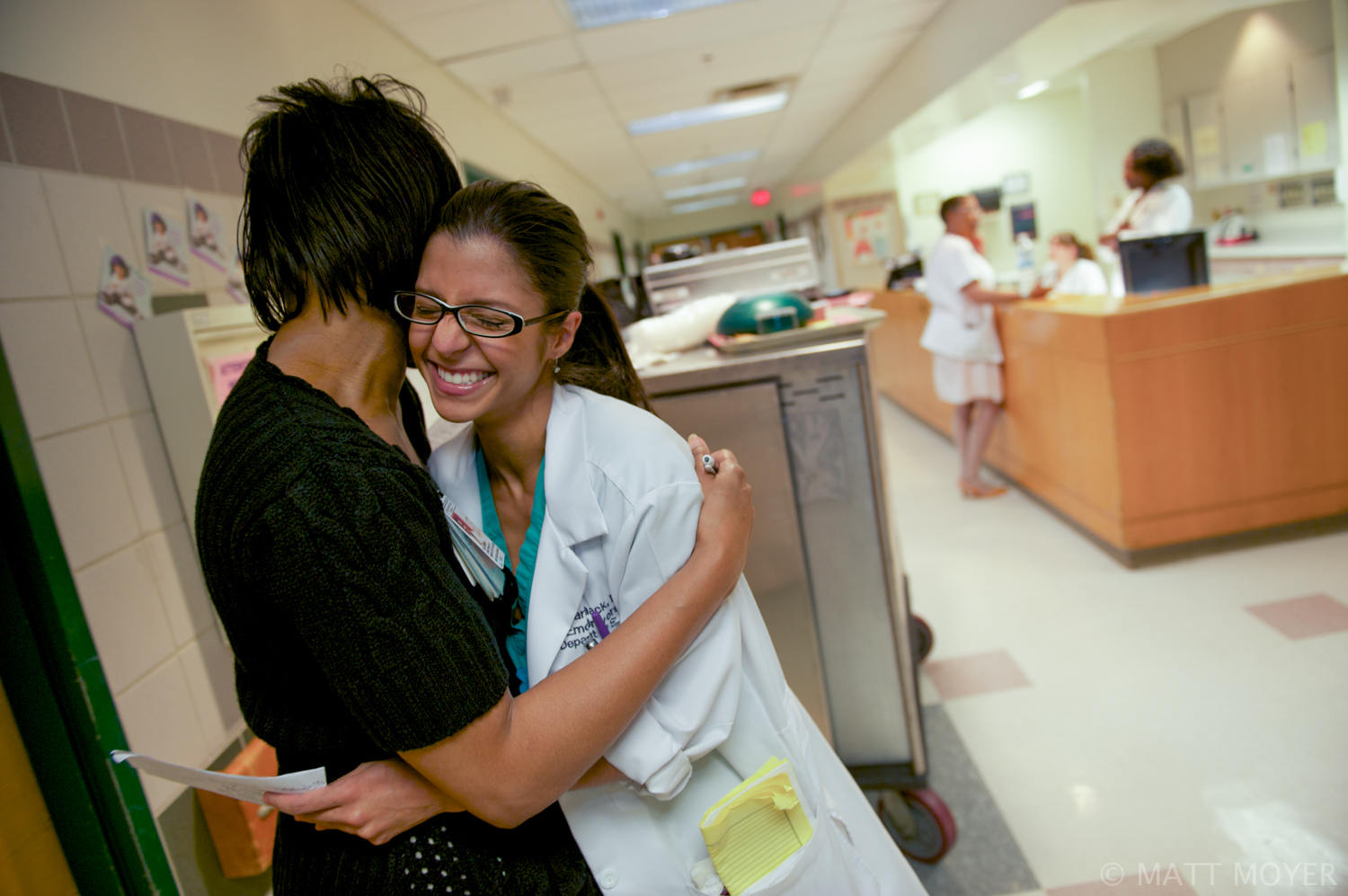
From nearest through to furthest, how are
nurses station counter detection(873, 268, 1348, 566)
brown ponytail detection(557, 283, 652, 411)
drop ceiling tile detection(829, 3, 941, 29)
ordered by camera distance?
1. brown ponytail detection(557, 283, 652, 411)
2. nurses station counter detection(873, 268, 1348, 566)
3. drop ceiling tile detection(829, 3, 941, 29)

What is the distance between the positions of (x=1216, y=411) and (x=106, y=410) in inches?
138

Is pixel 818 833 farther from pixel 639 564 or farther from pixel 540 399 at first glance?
pixel 540 399

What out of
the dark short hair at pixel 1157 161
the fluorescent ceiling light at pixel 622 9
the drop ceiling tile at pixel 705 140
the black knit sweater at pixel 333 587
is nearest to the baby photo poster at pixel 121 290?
the black knit sweater at pixel 333 587

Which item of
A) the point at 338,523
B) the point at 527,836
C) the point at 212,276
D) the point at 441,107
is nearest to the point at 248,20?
the point at 212,276

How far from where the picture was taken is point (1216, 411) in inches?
115

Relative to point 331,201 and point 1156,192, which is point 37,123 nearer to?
point 331,201

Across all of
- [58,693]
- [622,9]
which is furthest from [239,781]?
[622,9]

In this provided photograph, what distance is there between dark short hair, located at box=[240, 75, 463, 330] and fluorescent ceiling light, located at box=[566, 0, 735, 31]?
10.7ft

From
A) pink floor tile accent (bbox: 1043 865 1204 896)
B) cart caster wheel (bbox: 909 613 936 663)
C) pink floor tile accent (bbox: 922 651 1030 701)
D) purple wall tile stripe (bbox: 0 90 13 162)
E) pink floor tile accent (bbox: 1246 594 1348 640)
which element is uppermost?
purple wall tile stripe (bbox: 0 90 13 162)

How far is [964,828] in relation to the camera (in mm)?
1856

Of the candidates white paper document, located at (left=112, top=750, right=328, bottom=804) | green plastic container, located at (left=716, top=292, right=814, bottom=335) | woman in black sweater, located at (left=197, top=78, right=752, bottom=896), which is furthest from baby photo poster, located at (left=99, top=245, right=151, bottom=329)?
green plastic container, located at (left=716, top=292, right=814, bottom=335)

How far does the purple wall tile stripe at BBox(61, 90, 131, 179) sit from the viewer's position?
4.99 ft

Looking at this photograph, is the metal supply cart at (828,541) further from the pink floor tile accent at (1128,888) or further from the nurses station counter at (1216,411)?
the nurses station counter at (1216,411)

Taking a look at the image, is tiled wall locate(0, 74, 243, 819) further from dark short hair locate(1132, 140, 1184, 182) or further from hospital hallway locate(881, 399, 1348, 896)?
dark short hair locate(1132, 140, 1184, 182)
